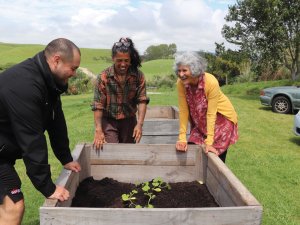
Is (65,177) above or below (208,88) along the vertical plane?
below

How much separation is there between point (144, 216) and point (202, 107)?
1819 mm

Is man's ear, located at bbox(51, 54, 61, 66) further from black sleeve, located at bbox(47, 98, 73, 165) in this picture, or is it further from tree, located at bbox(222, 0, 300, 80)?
tree, located at bbox(222, 0, 300, 80)

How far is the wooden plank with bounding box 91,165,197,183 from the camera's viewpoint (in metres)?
3.88

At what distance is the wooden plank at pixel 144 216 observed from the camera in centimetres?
217

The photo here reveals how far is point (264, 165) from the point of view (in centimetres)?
704

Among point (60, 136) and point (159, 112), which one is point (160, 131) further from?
point (60, 136)

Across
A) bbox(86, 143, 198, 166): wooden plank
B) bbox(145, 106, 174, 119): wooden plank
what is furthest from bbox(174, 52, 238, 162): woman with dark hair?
bbox(145, 106, 174, 119): wooden plank

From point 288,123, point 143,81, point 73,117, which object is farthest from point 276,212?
point 73,117

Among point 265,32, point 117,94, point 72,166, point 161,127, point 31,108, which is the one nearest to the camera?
point 31,108

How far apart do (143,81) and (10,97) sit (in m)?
1.99

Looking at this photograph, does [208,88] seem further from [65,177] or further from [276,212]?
[276,212]

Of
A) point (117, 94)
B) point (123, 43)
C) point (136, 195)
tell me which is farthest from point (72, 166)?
point (123, 43)

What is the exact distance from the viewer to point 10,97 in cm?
233

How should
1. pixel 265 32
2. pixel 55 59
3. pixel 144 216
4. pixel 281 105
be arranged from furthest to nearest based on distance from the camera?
1. pixel 265 32
2. pixel 281 105
3. pixel 55 59
4. pixel 144 216
